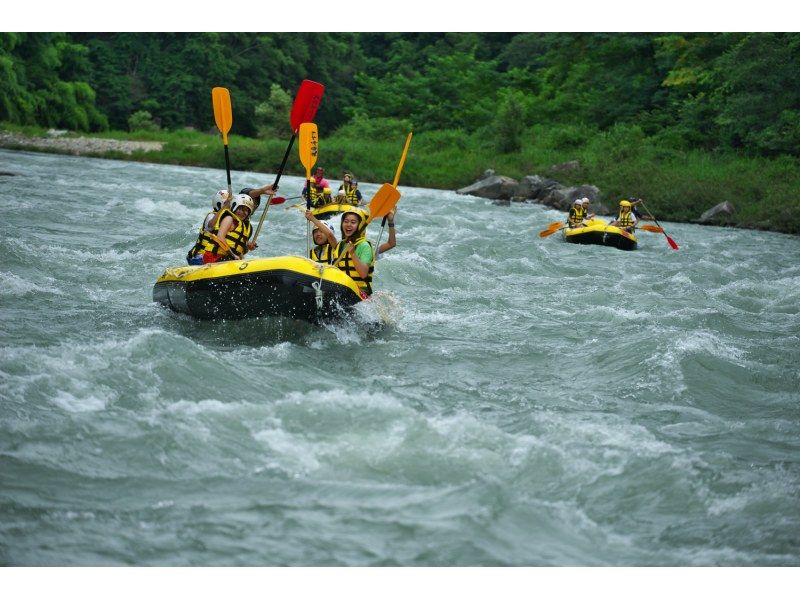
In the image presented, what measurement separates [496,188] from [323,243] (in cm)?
1820

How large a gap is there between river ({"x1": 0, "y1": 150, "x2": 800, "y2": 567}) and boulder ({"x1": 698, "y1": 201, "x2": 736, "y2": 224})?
37.0ft

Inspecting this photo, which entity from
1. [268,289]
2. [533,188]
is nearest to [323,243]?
[268,289]

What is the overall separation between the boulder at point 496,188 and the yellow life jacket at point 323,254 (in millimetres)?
18019

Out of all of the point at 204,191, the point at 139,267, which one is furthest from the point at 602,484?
the point at 204,191

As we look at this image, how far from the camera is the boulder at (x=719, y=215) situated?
2066cm

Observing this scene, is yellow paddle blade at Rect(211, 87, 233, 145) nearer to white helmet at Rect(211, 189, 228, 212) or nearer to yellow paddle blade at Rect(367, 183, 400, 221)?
white helmet at Rect(211, 189, 228, 212)

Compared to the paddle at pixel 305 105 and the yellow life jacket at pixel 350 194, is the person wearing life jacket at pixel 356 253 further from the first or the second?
the yellow life jacket at pixel 350 194

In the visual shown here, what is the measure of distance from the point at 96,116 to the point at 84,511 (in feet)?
115

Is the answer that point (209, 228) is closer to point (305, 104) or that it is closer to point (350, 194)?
point (305, 104)

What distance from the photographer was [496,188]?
25.3 metres

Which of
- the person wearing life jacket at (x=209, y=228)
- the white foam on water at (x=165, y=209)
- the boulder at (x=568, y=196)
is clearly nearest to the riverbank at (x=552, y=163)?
the boulder at (x=568, y=196)

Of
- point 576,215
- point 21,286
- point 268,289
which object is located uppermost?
point 268,289

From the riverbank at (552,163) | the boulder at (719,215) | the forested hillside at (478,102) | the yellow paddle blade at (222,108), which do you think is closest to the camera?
the yellow paddle blade at (222,108)

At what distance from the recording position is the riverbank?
21.7 metres
